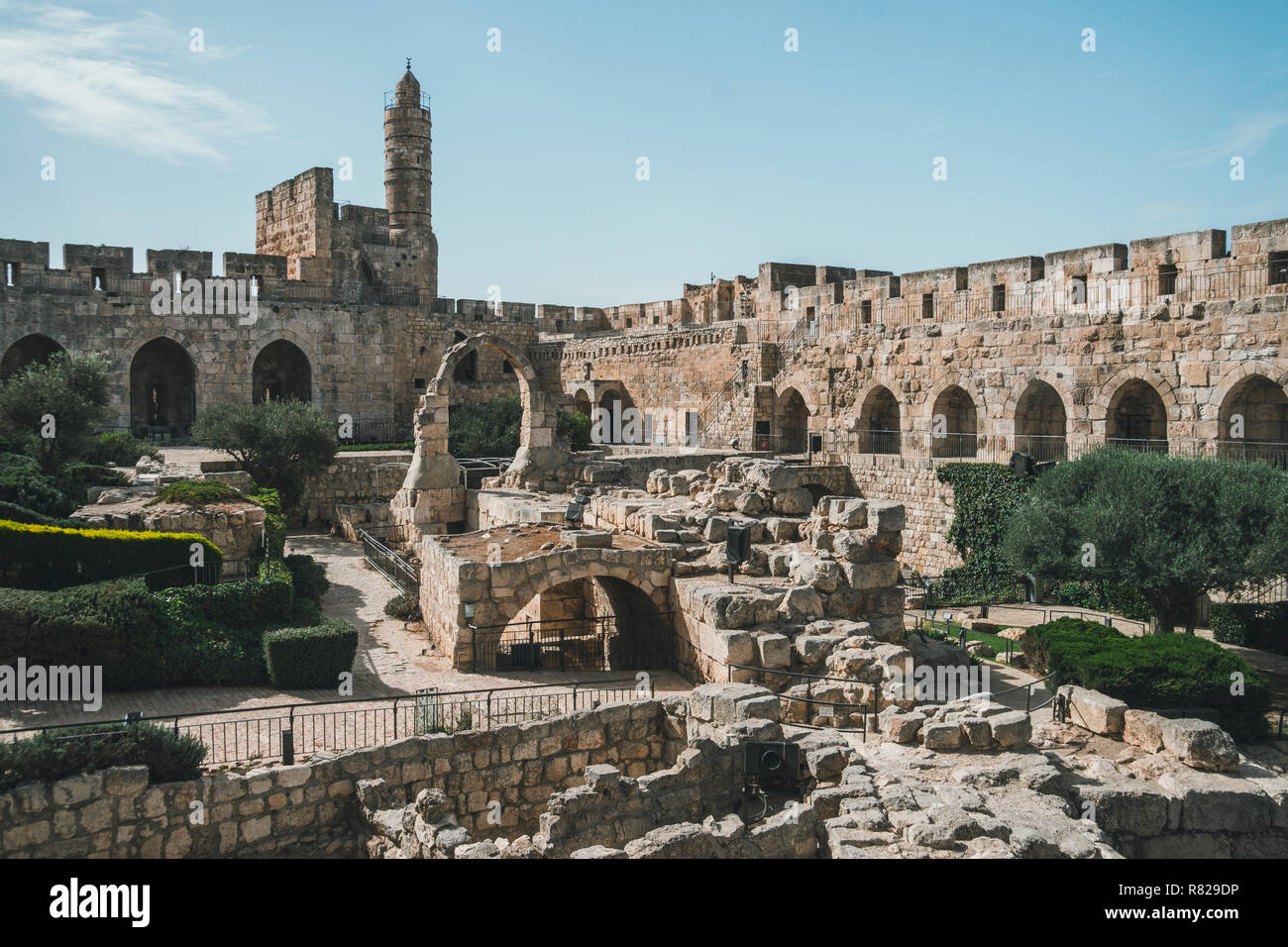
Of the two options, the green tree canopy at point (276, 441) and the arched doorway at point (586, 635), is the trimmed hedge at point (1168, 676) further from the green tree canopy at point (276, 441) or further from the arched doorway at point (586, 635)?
the green tree canopy at point (276, 441)

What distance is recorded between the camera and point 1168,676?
11.4 m

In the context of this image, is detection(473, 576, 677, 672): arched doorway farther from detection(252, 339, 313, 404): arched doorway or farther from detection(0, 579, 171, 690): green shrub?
detection(252, 339, 313, 404): arched doorway

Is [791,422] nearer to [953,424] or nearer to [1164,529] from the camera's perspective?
[953,424]

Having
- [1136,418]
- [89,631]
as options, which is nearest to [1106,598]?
[1136,418]

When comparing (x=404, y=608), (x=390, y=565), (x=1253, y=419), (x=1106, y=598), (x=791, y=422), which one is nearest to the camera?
(x=404, y=608)

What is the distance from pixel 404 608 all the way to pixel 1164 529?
11.3 metres

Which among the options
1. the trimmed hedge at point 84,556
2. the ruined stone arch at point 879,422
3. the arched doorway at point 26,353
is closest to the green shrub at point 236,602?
the trimmed hedge at point 84,556

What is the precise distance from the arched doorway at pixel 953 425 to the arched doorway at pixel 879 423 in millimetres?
1707

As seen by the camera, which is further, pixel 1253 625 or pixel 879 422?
pixel 879 422

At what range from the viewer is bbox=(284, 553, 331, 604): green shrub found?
16197 millimetres

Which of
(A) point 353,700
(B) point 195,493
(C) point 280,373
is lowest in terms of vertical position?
(A) point 353,700

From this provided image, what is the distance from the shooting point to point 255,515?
634 inches

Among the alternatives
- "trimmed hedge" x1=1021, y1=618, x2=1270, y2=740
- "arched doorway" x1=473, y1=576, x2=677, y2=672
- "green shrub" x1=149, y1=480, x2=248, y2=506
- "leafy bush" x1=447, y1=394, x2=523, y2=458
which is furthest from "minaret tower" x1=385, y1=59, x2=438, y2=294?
"trimmed hedge" x1=1021, y1=618, x2=1270, y2=740
